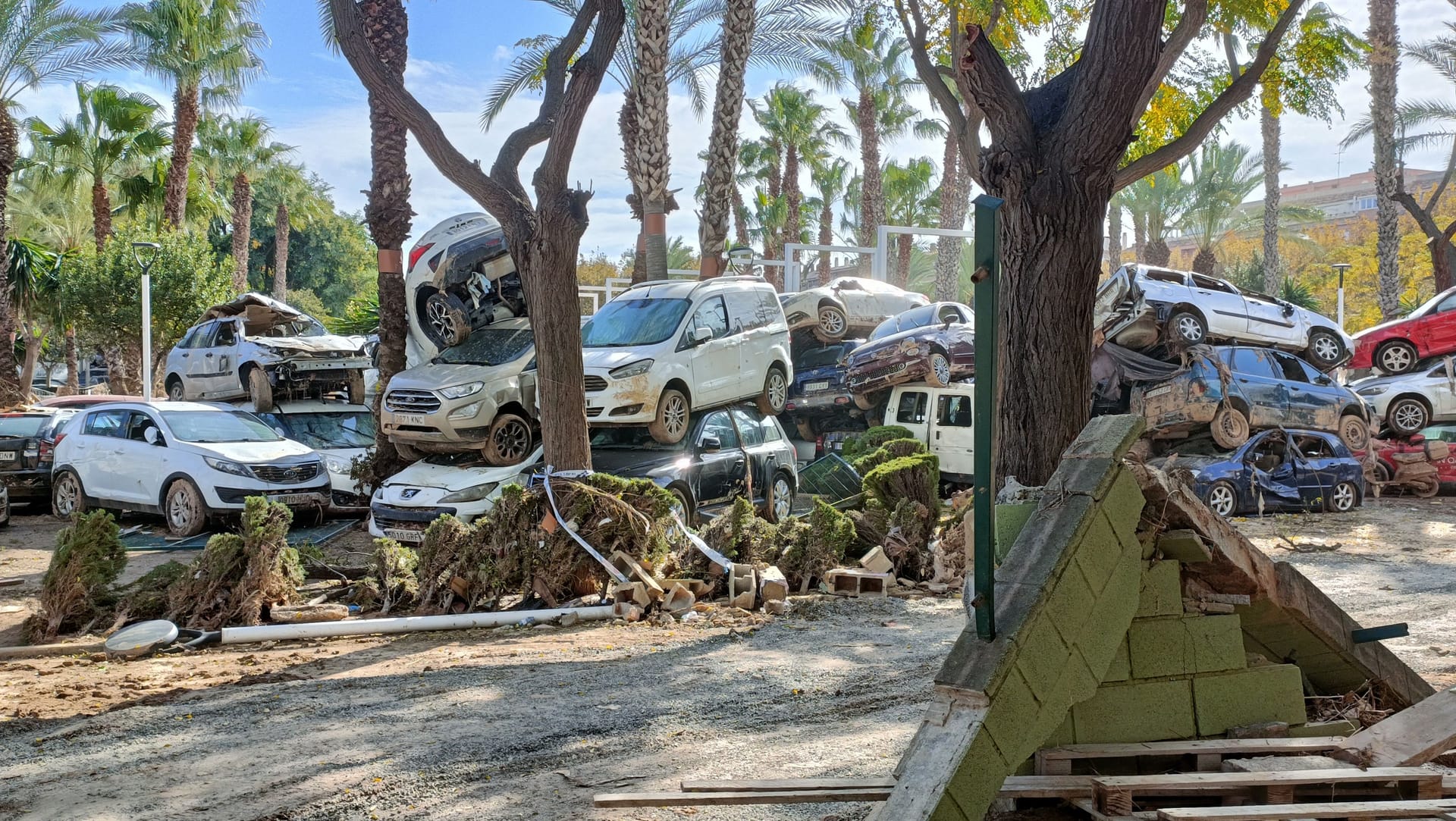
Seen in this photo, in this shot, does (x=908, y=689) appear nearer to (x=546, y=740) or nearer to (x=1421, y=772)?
(x=546, y=740)

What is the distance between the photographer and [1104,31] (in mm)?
7375

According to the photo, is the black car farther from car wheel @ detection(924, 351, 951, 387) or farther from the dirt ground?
car wheel @ detection(924, 351, 951, 387)

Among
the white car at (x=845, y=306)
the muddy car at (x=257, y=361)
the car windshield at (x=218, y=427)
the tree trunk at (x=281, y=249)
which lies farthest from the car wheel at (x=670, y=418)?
the tree trunk at (x=281, y=249)

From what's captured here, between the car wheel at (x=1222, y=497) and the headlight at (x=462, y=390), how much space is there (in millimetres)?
9361

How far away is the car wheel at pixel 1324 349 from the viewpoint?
59.0 ft

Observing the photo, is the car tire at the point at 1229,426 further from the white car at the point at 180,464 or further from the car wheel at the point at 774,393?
the white car at the point at 180,464

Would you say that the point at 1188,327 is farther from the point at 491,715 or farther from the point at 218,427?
the point at 218,427

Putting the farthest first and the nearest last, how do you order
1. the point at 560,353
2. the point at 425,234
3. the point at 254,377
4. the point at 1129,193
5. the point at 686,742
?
the point at 1129,193
the point at 254,377
the point at 425,234
the point at 560,353
the point at 686,742

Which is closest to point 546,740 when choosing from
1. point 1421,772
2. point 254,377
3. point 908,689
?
point 908,689

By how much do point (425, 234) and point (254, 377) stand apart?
5.82 m

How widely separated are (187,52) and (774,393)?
2285 centimetres

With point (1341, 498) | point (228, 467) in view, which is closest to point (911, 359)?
point (1341, 498)

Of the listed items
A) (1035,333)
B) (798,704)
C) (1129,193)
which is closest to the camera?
(798,704)

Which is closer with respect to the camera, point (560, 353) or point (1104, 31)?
point (1104, 31)
